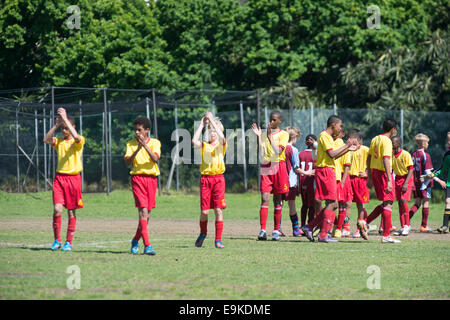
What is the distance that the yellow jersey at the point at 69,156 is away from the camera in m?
11.5

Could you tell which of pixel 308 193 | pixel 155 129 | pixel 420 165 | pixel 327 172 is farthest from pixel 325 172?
pixel 155 129

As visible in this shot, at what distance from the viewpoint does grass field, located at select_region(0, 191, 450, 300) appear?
25.3 feet

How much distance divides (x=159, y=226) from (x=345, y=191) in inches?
181

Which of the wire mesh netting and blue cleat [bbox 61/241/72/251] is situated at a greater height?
the wire mesh netting

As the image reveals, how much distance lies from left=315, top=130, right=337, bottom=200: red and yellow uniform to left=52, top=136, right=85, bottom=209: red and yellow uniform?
4.01m

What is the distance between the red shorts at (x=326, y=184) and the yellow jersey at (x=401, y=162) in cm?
320

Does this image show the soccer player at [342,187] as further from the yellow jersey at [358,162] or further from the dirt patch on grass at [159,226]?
the dirt patch on grass at [159,226]

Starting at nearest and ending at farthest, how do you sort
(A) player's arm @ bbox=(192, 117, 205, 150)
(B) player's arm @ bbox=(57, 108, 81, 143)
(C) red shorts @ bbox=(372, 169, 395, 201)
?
(B) player's arm @ bbox=(57, 108, 81, 143) < (A) player's arm @ bbox=(192, 117, 205, 150) < (C) red shorts @ bbox=(372, 169, 395, 201)

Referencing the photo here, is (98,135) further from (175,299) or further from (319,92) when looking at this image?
(175,299)

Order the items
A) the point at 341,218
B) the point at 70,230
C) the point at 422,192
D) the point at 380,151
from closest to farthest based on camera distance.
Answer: the point at 70,230 → the point at 380,151 → the point at 341,218 → the point at 422,192

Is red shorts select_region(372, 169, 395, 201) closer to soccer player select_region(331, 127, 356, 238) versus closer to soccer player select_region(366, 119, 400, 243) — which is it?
soccer player select_region(366, 119, 400, 243)

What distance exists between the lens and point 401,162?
15.6 m

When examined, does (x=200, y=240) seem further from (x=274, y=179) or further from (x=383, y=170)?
(x=383, y=170)

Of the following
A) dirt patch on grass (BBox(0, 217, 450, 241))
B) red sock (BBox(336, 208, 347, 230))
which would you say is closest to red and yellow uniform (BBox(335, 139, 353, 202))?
red sock (BBox(336, 208, 347, 230))
